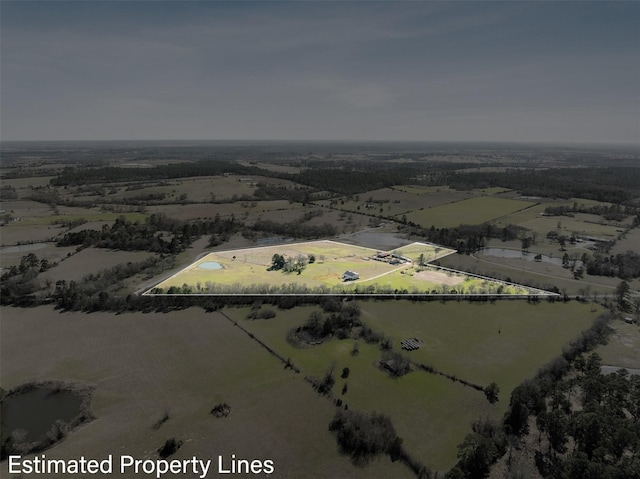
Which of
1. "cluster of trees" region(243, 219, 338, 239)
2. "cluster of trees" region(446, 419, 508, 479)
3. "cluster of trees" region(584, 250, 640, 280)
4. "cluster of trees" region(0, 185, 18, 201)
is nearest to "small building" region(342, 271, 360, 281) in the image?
"cluster of trees" region(243, 219, 338, 239)

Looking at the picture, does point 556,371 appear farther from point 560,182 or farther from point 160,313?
point 560,182

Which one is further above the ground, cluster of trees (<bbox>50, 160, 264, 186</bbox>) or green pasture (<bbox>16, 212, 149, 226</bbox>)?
cluster of trees (<bbox>50, 160, 264, 186</bbox>)

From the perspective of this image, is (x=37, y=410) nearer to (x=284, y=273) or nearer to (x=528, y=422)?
(x=284, y=273)

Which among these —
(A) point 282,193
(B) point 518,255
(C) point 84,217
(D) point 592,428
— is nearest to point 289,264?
(B) point 518,255

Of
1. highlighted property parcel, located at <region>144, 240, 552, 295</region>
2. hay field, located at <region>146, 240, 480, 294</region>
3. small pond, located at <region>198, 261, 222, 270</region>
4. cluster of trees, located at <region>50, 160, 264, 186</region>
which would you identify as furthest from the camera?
cluster of trees, located at <region>50, 160, 264, 186</region>

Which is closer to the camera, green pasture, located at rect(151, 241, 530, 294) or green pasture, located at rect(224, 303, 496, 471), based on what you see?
green pasture, located at rect(224, 303, 496, 471)

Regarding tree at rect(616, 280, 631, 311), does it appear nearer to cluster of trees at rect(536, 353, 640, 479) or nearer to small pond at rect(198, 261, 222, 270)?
cluster of trees at rect(536, 353, 640, 479)

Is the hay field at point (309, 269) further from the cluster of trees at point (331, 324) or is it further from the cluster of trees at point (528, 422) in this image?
the cluster of trees at point (528, 422)
